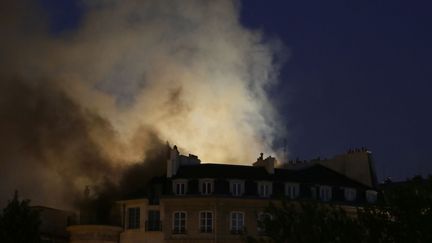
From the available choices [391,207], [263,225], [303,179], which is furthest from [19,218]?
[303,179]

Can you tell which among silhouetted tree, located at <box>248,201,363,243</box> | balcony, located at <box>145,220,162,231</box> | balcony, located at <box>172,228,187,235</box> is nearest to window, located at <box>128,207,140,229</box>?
balcony, located at <box>145,220,162,231</box>

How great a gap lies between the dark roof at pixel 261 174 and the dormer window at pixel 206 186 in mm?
577

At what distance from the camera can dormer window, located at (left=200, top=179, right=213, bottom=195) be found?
2530 inches

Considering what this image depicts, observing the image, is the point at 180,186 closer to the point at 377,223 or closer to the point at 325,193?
the point at 325,193

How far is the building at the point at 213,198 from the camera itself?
63969mm

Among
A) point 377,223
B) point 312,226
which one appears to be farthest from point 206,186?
point 377,223

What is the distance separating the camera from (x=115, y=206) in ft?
226

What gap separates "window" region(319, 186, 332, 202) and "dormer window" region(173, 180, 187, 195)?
10288 mm

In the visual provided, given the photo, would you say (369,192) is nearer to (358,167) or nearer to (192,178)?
(358,167)

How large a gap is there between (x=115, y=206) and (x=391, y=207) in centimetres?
3152

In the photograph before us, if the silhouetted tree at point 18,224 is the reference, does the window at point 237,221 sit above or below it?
above

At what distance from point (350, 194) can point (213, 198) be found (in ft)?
37.5

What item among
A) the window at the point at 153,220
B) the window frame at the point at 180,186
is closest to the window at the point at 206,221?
the window frame at the point at 180,186

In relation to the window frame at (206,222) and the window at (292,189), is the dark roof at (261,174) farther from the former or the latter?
the window frame at (206,222)
